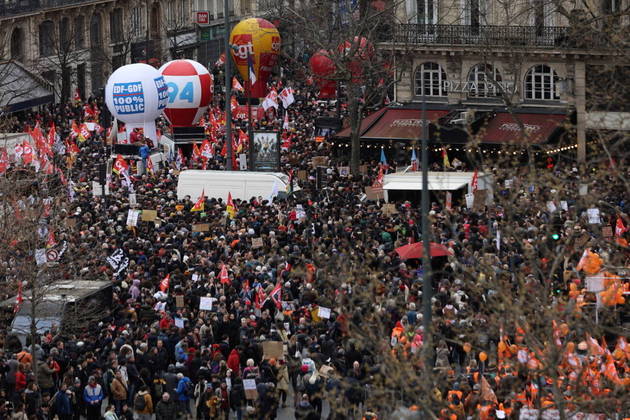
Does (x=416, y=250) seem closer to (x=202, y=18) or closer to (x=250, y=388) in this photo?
(x=250, y=388)

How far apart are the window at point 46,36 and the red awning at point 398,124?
2375 cm

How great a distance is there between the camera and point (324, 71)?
60.8 m

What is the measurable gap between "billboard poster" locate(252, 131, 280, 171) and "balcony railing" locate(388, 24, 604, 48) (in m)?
8.06

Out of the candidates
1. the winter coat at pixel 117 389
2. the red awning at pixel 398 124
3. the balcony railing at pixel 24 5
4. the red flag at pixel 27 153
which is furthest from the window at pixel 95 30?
the winter coat at pixel 117 389

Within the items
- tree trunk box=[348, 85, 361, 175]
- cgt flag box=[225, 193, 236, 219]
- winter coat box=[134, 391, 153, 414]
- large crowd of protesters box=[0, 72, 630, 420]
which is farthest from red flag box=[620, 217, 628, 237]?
tree trunk box=[348, 85, 361, 175]

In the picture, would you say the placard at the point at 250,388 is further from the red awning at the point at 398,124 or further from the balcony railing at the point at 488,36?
the red awning at the point at 398,124

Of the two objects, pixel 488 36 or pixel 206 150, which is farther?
pixel 488 36

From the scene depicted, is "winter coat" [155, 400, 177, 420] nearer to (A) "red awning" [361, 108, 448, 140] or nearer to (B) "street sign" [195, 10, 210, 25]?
(A) "red awning" [361, 108, 448, 140]

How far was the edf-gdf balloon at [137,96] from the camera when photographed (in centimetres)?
5388

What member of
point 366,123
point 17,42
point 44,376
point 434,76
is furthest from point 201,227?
point 17,42

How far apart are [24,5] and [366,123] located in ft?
75.9

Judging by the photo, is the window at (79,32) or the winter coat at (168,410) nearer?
the winter coat at (168,410)

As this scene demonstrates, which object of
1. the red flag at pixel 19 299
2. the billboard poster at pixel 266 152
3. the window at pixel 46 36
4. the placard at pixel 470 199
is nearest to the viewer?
the red flag at pixel 19 299

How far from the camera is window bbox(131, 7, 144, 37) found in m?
78.7
